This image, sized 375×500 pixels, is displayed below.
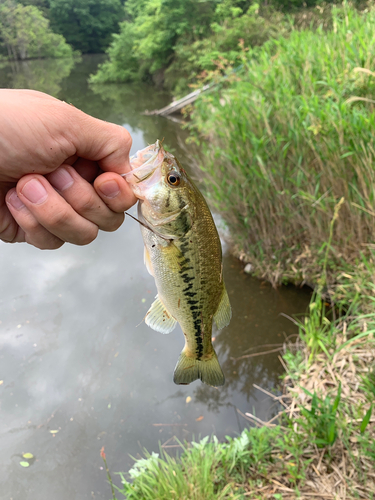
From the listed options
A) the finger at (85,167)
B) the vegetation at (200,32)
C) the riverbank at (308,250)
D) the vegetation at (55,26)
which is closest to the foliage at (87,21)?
the vegetation at (55,26)

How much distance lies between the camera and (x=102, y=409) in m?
3.75

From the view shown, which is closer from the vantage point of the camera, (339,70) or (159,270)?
(159,270)

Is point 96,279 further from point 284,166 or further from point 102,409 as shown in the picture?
point 284,166

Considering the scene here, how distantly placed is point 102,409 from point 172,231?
3254mm

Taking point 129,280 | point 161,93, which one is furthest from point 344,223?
point 161,93

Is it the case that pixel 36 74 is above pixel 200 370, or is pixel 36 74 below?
below

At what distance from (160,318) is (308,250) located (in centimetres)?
313

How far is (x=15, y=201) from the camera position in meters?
1.28

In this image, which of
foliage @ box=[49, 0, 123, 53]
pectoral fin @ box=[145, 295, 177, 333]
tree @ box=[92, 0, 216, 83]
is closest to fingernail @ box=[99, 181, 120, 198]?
pectoral fin @ box=[145, 295, 177, 333]

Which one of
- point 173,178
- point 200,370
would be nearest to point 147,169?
point 173,178

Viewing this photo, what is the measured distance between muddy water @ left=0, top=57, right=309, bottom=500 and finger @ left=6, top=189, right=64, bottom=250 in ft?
5.54

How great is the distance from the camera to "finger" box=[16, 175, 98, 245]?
1209mm

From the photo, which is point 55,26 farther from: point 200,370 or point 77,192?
point 200,370

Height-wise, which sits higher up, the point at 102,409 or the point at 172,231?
the point at 172,231
